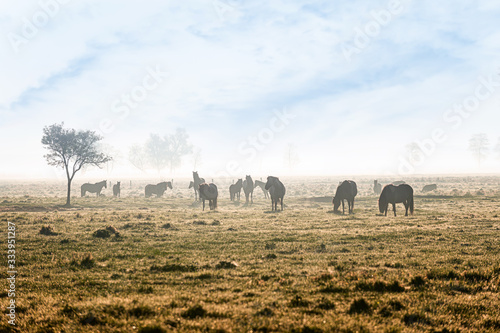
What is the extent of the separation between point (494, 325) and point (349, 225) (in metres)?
13.1

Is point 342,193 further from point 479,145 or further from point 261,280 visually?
point 479,145

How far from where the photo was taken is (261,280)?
7.98m

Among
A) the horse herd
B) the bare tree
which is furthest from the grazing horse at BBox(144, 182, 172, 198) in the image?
the bare tree

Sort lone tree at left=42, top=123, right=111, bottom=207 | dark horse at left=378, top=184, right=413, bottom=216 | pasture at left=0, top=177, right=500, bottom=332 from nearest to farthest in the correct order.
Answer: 1. pasture at left=0, top=177, right=500, bottom=332
2. dark horse at left=378, top=184, right=413, bottom=216
3. lone tree at left=42, top=123, right=111, bottom=207

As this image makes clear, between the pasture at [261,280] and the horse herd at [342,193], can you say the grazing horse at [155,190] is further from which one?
the pasture at [261,280]

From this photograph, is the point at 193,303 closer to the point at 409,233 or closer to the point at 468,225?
the point at 409,233

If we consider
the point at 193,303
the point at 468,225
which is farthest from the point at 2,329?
the point at 468,225

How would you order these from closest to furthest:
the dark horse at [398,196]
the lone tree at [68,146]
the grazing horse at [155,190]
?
the dark horse at [398,196], the lone tree at [68,146], the grazing horse at [155,190]

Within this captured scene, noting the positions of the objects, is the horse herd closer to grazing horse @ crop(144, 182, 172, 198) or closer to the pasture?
the pasture

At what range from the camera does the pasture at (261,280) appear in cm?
543

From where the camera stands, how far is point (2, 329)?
216 inches

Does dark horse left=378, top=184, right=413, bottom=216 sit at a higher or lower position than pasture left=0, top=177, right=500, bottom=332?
higher

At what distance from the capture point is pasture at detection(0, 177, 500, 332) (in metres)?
5.43

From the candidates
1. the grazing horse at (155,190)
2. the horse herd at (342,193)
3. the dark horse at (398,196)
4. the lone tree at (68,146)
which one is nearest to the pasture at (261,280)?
the dark horse at (398,196)
